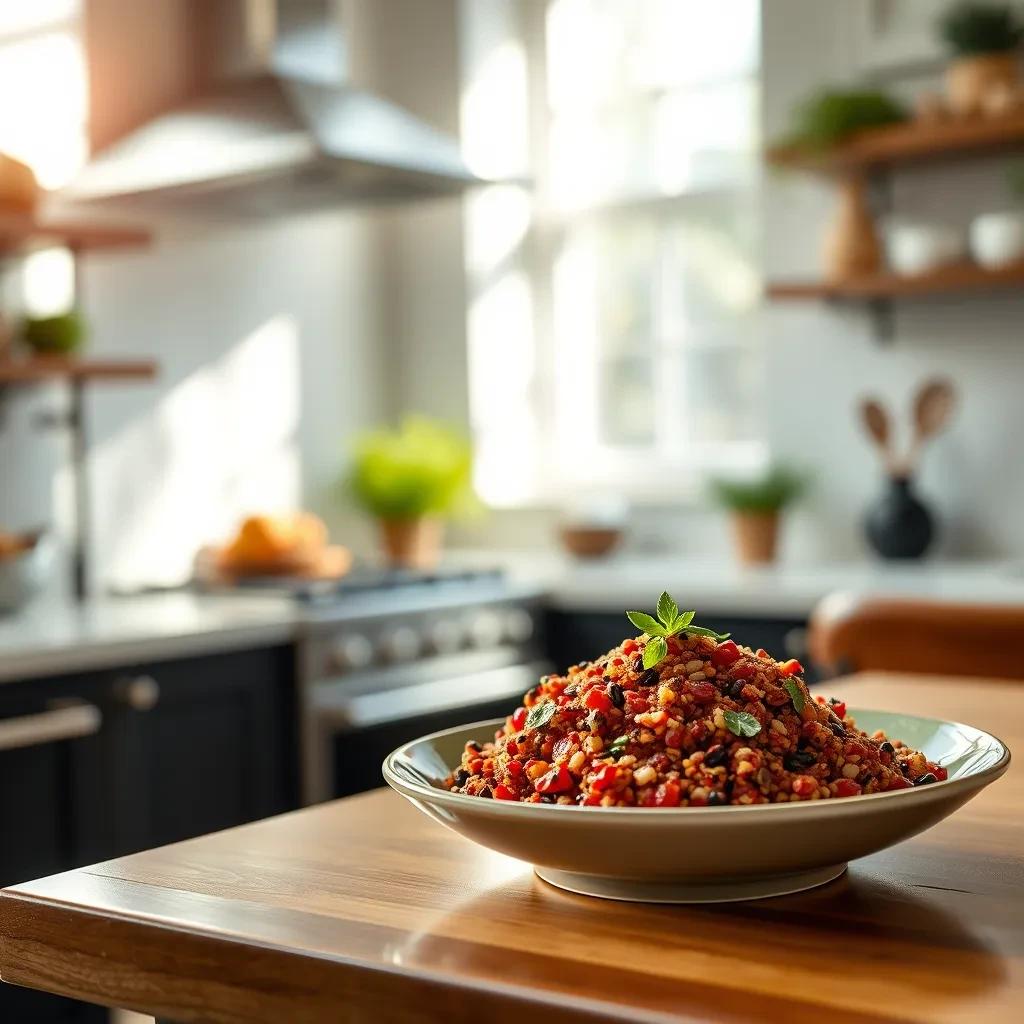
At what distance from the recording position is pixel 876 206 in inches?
147

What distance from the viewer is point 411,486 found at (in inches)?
163

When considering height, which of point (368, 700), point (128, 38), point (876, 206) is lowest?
point (368, 700)

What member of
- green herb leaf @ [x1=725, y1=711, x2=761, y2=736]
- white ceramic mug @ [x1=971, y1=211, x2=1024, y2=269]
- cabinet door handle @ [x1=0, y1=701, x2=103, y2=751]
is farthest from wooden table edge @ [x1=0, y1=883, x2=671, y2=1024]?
white ceramic mug @ [x1=971, y1=211, x2=1024, y2=269]

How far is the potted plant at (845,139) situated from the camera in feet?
11.5

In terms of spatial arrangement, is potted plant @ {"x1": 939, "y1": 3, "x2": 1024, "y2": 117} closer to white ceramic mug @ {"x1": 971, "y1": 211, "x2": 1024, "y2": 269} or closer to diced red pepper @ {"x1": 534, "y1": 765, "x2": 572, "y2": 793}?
white ceramic mug @ {"x1": 971, "y1": 211, "x2": 1024, "y2": 269}

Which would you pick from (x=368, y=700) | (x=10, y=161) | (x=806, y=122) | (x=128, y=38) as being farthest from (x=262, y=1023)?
(x=128, y=38)

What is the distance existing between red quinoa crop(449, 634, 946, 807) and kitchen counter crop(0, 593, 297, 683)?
70.0 inches

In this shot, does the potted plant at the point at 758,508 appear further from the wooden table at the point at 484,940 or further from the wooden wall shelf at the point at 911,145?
the wooden table at the point at 484,940

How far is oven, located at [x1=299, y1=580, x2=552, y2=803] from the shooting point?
304 cm

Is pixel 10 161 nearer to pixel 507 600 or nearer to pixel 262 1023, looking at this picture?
pixel 507 600

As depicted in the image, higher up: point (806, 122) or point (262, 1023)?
point (806, 122)

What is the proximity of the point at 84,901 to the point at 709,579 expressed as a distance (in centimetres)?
264

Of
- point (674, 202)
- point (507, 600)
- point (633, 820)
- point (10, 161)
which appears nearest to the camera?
point (633, 820)

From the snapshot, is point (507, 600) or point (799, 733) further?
point (507, 600)
